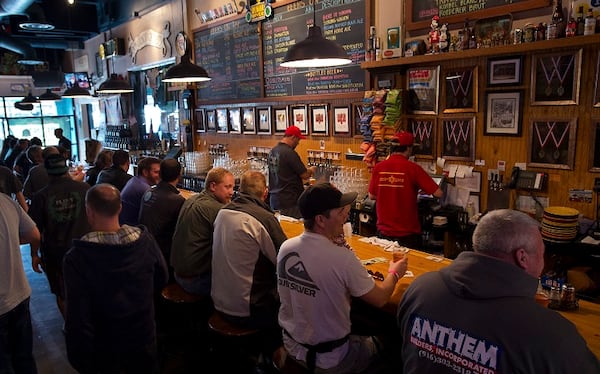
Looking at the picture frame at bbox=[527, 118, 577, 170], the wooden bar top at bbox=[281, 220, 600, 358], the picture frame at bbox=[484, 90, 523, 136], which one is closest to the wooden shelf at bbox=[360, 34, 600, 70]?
the picture frame at bbox=[484, 90, 523, 136]

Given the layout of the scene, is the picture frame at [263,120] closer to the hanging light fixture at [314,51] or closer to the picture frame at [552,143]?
A: the hanging light fixture at [314,51]

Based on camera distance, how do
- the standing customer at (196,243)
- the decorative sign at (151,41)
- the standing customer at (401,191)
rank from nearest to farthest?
the standing customer at (196,243) < the standing customer at (401,191) < the decorative sign at (151,41)

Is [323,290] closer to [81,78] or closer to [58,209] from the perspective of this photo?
[58,209]

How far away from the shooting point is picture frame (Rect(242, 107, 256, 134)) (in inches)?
270

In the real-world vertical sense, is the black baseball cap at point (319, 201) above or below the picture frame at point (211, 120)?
below

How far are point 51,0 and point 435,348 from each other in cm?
1197

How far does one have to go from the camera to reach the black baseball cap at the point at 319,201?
7.33 ft

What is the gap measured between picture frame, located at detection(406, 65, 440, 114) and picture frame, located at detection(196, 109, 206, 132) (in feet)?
13.9

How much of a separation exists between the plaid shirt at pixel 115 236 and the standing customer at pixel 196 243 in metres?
0.75

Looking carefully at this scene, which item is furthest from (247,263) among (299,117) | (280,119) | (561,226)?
(280,119)

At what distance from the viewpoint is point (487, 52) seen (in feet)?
12.5

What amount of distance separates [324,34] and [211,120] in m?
2.93

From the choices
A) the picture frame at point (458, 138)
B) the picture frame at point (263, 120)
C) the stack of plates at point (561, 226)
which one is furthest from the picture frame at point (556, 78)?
the picture frame at point (263, 120)

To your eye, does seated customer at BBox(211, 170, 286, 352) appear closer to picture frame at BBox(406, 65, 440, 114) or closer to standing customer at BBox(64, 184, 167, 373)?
standing customer at BBox(64, 184, 167, 373)
